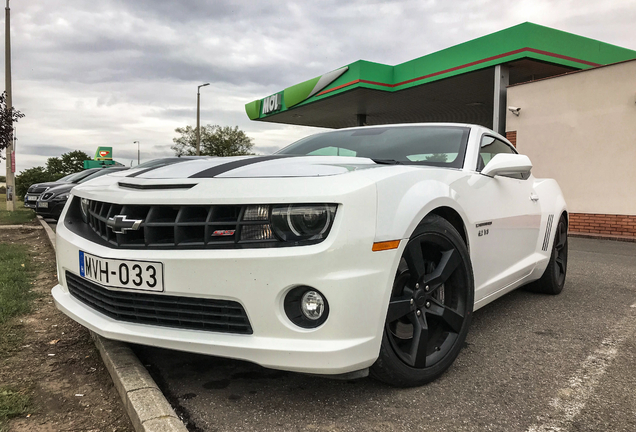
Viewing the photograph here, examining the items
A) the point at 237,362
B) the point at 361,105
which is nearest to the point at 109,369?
the point at 237,362

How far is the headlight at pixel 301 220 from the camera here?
190 cm

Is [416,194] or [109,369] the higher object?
[416,194]

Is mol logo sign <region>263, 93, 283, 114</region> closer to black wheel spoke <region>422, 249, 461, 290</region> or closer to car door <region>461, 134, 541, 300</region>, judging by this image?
car door <region>461, 134, 541, 300</region>

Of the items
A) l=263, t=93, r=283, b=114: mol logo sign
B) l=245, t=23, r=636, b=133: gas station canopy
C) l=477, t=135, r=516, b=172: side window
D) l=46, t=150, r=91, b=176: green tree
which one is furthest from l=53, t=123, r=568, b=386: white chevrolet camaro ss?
l=46, t=150, r=91, b=176: green tree

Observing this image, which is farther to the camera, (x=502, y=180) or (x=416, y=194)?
(x=502, y=180)

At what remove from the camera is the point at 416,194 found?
85.8 inches

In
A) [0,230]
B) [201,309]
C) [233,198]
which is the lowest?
[0,230]

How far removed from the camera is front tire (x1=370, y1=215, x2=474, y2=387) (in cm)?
212

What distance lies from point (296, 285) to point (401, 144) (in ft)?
5.39

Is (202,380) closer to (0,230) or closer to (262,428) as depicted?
(262,428)

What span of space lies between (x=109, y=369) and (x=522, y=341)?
2.26 meters

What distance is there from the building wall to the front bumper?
9.88 m

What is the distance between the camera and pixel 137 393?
2.00 metres

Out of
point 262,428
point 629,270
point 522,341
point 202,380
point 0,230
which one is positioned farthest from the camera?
point 0,230
